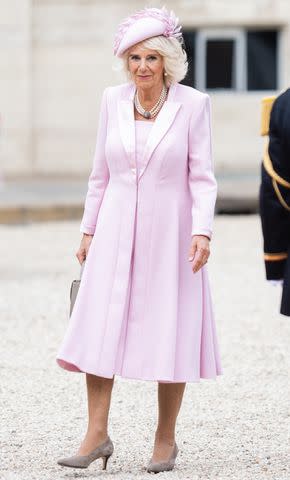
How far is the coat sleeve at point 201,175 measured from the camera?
5.90 m

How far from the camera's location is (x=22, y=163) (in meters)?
28.0

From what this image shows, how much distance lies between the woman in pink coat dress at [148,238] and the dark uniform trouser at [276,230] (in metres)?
0.19

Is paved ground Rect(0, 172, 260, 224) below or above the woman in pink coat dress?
below

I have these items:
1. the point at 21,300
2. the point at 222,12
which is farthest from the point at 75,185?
the point at 21,300

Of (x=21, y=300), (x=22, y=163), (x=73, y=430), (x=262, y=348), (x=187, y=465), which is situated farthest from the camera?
(x=22, y=163)

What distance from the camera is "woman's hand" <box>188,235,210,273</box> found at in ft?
19.2

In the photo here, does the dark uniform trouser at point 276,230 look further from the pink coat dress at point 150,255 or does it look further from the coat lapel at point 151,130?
the coat lapel at point 151,130

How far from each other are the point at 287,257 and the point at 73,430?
1523 mm

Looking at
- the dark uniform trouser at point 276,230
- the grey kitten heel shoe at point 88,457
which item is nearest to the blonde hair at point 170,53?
the dark uniform trouser at point 276,230

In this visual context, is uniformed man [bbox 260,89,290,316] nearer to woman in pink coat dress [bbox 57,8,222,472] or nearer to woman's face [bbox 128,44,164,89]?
woman in pink coat dress [bbox 57,8,222,472]

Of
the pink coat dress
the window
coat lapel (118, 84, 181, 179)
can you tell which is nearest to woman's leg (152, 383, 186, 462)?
the pink coat dress

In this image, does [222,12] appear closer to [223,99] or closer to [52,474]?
[223,99]

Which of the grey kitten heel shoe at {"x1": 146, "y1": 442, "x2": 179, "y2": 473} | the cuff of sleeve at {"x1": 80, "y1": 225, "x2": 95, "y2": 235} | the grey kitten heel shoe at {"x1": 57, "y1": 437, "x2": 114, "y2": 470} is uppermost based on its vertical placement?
the cuff of sleeve at {"x1": 80, "y1": 225, "x2": 95, "y2": 235}

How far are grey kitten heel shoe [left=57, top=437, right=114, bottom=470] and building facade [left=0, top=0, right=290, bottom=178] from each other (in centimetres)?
2200
